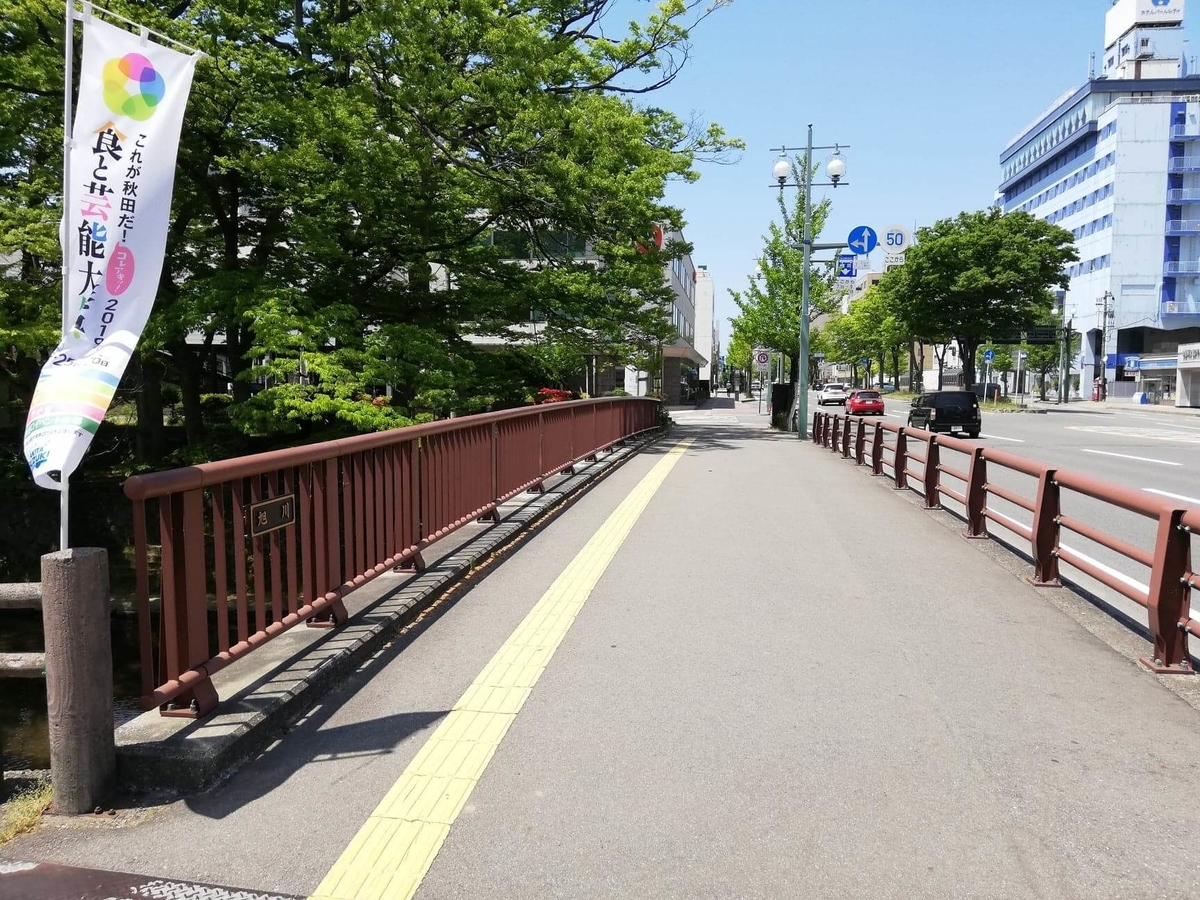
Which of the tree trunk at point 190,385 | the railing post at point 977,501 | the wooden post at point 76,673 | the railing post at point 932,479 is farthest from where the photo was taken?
the tree trunk at point 190,385

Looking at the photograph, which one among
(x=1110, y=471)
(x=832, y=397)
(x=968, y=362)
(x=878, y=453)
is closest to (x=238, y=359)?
(x=878, y=453)

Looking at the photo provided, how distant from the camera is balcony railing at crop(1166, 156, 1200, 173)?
2761 inches

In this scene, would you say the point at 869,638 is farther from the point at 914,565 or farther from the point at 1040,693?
the point at 914,565

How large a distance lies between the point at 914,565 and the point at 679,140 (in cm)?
1937

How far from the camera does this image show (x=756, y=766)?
11.7ft

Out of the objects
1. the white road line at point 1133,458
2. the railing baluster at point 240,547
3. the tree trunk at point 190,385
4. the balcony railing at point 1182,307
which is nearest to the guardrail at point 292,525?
the railing baluster at point 240,547

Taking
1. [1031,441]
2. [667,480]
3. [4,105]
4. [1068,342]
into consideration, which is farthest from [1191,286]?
[4,105]

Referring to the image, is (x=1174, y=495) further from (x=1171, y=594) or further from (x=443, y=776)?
(x=443, y=776)

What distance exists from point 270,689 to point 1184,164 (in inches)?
3350

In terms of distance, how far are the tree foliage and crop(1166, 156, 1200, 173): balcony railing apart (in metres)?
65.9

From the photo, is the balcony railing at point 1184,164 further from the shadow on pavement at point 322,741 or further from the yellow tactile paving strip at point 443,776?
the shadow on pavement at point 322,741

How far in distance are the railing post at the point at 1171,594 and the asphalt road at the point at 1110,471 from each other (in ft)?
3.80

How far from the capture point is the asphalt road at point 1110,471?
8094 mm

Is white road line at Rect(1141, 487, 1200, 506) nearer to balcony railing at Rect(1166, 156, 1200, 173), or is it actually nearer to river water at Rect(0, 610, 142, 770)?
river water at Rect(0, 610, 142, 770)
